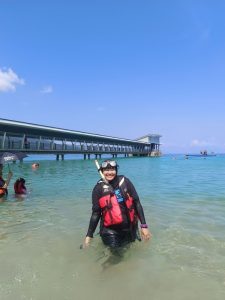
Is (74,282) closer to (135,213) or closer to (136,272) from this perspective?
(136,272)

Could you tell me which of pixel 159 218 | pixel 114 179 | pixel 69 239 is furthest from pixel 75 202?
pixel 114 179

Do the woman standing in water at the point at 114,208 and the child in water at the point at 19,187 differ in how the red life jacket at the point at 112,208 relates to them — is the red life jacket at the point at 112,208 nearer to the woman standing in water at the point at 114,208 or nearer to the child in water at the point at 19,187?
the woman standing in water at the point at 114,208

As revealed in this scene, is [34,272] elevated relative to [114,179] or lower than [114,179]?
lower

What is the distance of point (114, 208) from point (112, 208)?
0.04 meters

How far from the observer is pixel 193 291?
5.29 m

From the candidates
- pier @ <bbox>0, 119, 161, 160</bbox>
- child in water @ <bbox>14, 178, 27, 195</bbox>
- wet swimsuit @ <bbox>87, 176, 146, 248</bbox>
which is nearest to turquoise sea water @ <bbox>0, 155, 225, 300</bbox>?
wet swimsuit @ <bbox>87, 176, 146, 248</bbox>

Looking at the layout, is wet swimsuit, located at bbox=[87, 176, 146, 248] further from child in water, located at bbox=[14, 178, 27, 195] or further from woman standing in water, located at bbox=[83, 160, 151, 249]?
child in water, located at bbox=[14, 178, 27, 195]

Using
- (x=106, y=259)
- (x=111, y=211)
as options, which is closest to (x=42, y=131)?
(x=106, y=259)

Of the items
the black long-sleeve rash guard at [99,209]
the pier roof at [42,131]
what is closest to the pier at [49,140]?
the pier roof at [42,131]

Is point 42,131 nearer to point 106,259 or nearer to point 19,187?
point 19,187

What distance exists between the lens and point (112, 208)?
19.9ft

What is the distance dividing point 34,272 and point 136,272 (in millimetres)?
1959

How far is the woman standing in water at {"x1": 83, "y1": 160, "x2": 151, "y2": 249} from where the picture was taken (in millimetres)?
6074

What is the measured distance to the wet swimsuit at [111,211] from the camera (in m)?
6.10
